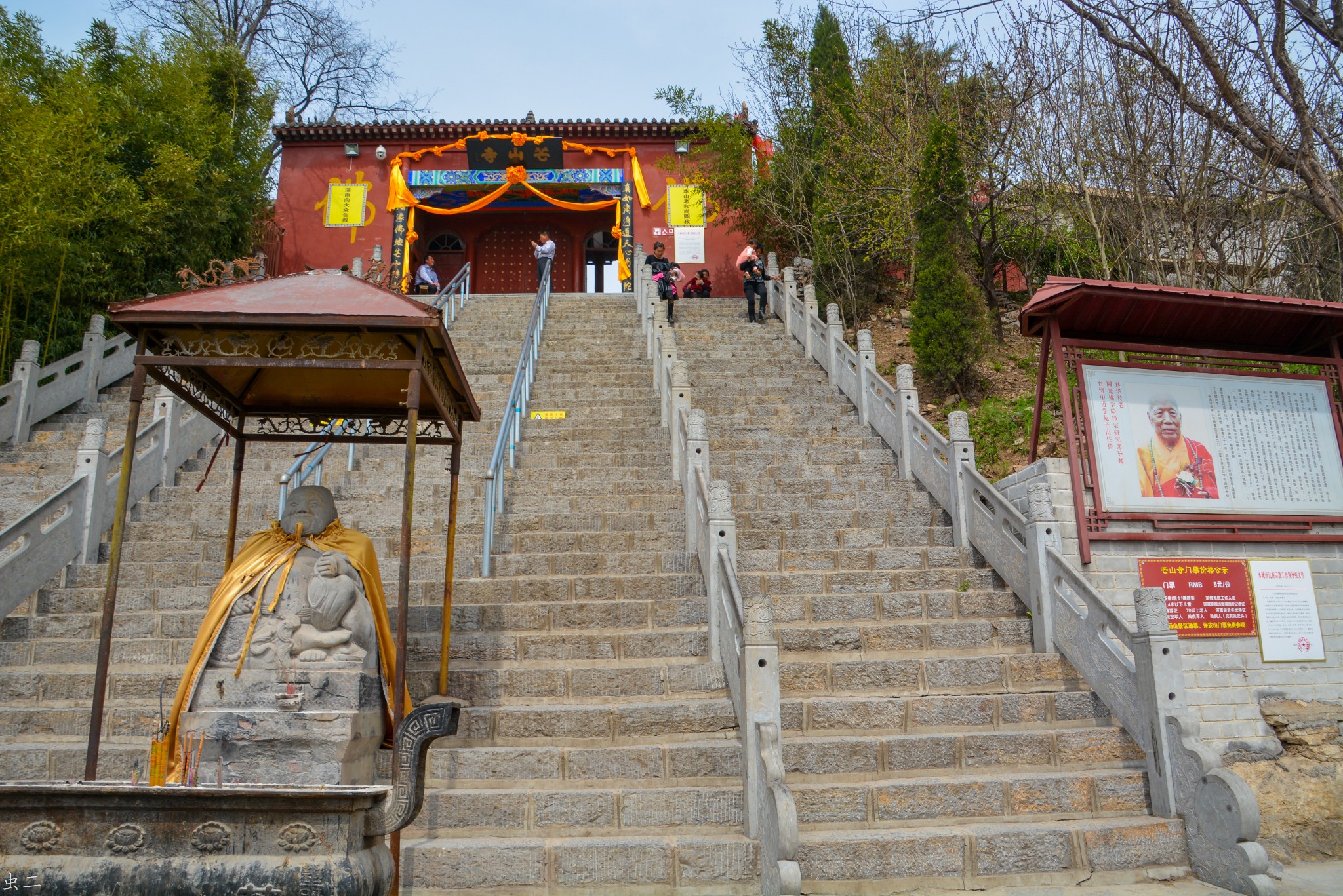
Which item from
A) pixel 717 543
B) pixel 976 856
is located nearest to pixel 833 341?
pixel 717 543

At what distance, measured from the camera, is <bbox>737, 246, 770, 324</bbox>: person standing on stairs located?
49.9 ft

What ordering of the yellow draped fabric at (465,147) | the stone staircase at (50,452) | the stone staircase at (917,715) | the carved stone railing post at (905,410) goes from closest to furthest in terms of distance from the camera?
the stone staircase at (917,715) → the stone staircase at (50,452) → the carved stone railing post at (905,410) → the yellow draped fabric at (465,147)

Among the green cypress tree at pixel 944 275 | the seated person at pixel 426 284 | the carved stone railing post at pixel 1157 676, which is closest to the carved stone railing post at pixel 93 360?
the seated person at pixel 426 284

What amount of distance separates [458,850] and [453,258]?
63.4 feet

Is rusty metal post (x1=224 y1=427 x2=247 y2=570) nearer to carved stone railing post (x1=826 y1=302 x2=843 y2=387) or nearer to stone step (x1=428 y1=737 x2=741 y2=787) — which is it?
stone step (x1=428 y1=737 x2=741 y2=787)

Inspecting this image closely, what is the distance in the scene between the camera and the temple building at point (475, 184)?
2030 centimetres

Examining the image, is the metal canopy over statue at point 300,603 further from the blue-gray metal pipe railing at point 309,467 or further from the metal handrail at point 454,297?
the metal handrail at point 454,297

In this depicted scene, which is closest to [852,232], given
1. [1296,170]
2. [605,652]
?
[1296,170]

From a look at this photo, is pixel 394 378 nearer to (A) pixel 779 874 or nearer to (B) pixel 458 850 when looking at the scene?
(B) pixel 458 850

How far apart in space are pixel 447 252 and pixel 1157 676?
19.7 m

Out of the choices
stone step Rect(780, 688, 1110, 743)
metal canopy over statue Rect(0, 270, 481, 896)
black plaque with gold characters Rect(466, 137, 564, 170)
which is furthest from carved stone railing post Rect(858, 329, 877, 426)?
black plaque with gold characters Rect(466, 137, 564, 170)

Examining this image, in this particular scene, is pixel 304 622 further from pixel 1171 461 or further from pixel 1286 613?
pixel 1286 613

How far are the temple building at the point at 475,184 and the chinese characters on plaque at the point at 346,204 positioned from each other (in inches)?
0.8

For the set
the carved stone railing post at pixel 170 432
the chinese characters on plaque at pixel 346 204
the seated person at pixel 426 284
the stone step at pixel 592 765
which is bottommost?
the stone step at pixel 592 765
